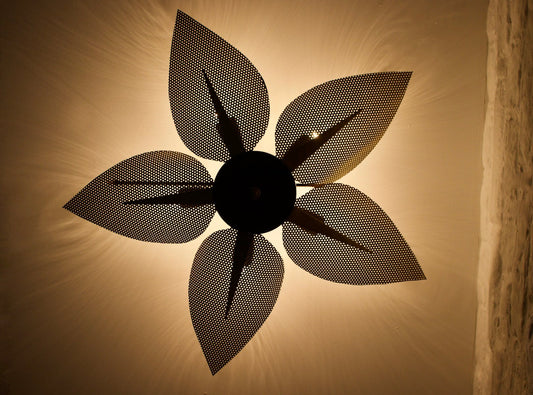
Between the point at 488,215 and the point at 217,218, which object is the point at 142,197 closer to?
the point at 217,218

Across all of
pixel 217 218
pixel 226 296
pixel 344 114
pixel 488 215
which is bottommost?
pixel 226 296

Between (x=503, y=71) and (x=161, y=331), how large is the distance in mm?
1248

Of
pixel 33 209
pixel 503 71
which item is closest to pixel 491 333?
pixel 503 71

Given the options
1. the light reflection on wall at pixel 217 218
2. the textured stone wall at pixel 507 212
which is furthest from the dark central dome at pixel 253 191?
the textured stone wall at pixel 507 212

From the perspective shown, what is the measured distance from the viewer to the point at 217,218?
1.00 m

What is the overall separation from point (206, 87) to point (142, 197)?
280 mm

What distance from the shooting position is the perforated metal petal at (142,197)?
2.62 feet

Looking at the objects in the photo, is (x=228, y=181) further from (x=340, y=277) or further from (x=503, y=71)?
(x=503, y=71)

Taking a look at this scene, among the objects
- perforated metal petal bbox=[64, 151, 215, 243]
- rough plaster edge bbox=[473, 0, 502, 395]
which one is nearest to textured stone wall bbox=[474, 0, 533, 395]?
rough plaster edge bbox=[473, 0, 502, 395]

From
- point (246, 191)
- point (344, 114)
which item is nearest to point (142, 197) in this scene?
point (246, 191)

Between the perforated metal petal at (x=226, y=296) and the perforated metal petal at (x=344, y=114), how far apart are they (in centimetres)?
23

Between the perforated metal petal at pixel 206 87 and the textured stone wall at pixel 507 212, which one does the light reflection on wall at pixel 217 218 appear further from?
the perforated metal petal at pixel 206 87

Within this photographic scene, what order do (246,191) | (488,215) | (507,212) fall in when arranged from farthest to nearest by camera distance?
(488,215) → (507,212) → (246,191)

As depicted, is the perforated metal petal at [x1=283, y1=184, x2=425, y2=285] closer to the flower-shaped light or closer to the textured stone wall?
the flower-shaped light
